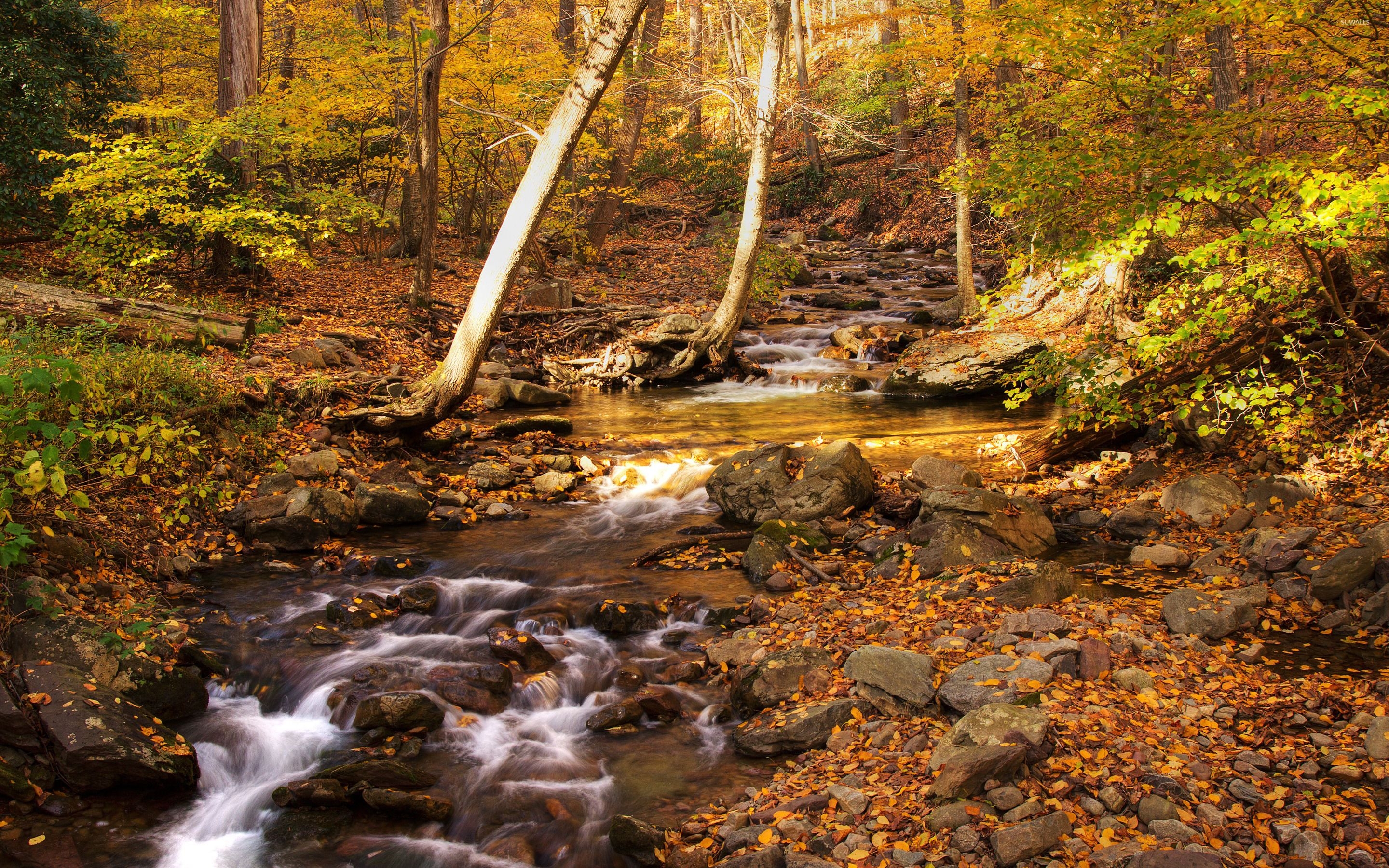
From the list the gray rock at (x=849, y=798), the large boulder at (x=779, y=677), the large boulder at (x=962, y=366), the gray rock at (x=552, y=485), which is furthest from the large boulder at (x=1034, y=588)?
the large boulder at (x=962, y=366)

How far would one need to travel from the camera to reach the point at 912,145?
26.4 meters

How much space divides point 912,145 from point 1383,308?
21152mm

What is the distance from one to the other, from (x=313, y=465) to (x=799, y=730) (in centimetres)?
604

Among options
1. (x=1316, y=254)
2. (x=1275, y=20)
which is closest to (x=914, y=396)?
(x=1316, y=254)

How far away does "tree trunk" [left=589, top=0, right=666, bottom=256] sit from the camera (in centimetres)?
1731

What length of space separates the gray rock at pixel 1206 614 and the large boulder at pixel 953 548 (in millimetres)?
1419

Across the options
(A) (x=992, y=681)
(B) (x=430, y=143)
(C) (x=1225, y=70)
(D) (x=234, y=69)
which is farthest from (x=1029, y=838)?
(D) (x=234, y=69)

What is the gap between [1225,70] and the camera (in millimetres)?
11891

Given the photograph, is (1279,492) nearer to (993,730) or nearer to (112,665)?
(993,730)

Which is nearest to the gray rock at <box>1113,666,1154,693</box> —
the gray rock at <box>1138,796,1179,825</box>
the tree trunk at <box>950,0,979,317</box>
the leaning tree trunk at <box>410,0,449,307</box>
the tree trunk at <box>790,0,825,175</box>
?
the gray rock at <box>1138,796,1179,825</box>

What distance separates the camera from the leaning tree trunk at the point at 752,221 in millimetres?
13000

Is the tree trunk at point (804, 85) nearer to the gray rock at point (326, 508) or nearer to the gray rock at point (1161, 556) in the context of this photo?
the gray rock at point (326, 508)

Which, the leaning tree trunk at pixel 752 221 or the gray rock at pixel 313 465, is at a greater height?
the leaning tree trunk at pixel 752 221

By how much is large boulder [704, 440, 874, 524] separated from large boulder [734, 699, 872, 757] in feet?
11.5
